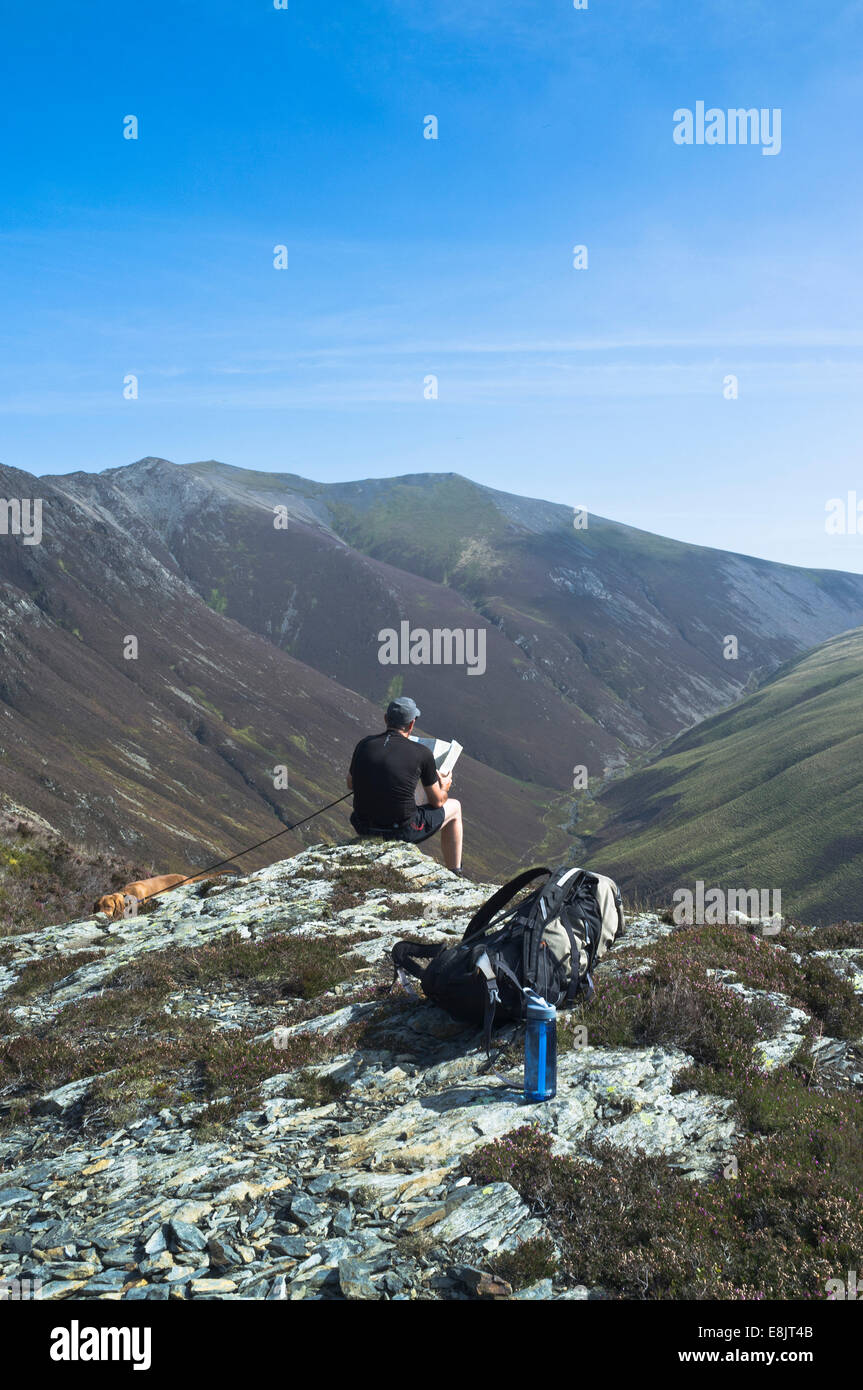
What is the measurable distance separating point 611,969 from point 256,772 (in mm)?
151248

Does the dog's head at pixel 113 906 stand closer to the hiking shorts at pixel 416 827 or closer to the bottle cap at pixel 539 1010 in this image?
the hiking shorts at pixel 416 827

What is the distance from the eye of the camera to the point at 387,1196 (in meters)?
6.16

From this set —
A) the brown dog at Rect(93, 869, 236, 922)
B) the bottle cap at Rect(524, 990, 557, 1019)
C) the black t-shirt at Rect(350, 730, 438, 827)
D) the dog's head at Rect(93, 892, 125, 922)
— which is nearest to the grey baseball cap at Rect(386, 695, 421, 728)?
the black t-shirt at Rect(350, 730, 438, 827)

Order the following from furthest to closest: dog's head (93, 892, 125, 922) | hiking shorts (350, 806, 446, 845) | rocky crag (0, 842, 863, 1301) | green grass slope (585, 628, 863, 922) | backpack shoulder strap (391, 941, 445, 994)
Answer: green grass slope (585, 628, 863, 922), dog's head (93, 892, 125, 922), hiking shorts (350, 806, 446, 845), backpack shoulder strap (391, 941, 445, 994), rocky crag (0, 842, 863, 1301)

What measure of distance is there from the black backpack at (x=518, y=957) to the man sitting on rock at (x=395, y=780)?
3342 millimetres

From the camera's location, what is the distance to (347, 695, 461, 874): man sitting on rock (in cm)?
1266

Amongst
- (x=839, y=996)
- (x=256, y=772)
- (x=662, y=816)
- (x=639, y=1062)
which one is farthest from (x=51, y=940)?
(x=662, y=816)

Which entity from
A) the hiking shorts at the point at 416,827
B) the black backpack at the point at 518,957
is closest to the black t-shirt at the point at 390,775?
the hiking shorts at the point at 416,827

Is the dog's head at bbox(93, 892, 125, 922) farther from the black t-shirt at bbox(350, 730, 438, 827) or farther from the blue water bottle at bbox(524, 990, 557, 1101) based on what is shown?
the blue water bottle at bbox(524, 990, 557, 1101)

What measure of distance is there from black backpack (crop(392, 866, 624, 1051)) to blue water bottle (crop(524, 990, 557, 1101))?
1.47ft

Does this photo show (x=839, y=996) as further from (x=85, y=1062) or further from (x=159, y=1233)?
(x=85, y=1062)

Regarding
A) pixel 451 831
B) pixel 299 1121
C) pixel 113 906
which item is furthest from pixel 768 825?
pixel 299 1121

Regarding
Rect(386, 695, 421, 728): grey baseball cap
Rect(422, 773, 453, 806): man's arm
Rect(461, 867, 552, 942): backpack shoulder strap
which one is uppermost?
Rect(386, 695, 421, 728): grey baseball cap

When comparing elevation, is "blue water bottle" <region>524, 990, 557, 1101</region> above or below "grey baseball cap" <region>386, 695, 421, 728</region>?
below
